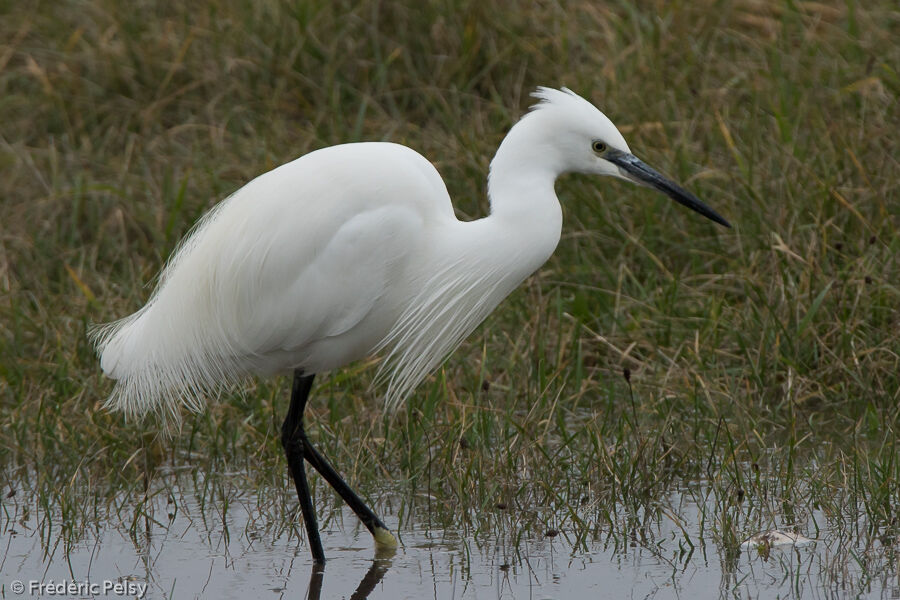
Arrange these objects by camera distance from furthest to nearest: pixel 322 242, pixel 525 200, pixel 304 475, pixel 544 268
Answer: pixel 544 268 < pixel 304 475 < pixel 322 242 < pixel 525 200

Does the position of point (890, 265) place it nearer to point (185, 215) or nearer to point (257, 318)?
point (257, 318)

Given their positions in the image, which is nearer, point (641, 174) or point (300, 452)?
point (641, 174)

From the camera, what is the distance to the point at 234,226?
3975 mm

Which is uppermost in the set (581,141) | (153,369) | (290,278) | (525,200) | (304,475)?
(581,141)

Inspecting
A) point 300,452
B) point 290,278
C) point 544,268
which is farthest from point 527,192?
point 544,268

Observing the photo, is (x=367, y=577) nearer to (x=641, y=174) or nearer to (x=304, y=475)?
(x=304, y=475)

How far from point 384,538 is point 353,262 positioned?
30.7 inches

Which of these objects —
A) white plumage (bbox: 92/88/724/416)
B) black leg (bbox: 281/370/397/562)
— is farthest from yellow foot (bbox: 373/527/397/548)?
white plumage (bbox: 92/88/724/416)

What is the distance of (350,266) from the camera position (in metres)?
3.81

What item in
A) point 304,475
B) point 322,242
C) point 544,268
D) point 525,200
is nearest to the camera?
point 525,200

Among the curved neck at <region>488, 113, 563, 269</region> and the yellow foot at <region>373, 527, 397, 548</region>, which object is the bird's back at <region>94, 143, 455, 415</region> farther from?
the yellow foot at <region>373, 527, 397, 548</region>

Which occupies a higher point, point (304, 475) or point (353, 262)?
point (353, 262)

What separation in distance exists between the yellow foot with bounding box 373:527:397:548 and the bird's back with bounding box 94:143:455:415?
1.69 ft

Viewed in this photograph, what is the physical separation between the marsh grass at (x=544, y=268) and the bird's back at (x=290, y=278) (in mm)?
356
